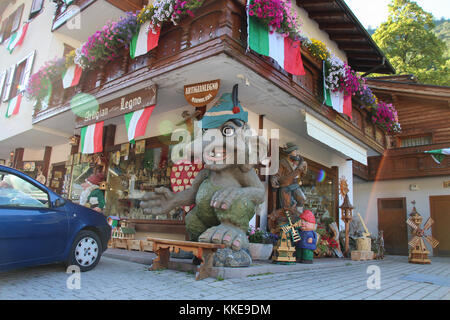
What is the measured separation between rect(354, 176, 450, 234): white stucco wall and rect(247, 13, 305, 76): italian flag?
11.0 m

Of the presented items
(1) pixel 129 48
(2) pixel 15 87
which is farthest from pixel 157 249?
(2) pixel 15 87

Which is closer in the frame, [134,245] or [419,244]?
[134,245]

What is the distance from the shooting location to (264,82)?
6375 mm

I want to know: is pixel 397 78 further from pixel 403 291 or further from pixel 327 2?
pixel 403 291

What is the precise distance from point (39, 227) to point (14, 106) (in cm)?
944

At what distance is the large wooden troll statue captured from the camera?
4714 mm

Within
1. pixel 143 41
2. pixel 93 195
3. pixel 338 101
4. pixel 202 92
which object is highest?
pixel 143 41

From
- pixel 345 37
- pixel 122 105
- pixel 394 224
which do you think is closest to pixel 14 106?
pixel 122 105

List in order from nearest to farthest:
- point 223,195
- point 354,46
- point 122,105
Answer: point 223,195, point 122,105, point 354,46

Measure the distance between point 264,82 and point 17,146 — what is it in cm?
1181

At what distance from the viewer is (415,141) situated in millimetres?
14891

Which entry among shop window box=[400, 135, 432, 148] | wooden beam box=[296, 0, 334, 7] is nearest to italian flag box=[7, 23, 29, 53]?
wooden beam box=[296, 0, 334, 7]

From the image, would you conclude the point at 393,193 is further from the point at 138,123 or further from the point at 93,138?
the point at 93,138

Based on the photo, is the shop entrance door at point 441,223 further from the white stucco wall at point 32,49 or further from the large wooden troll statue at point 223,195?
the white stucco wall at point 32,49
